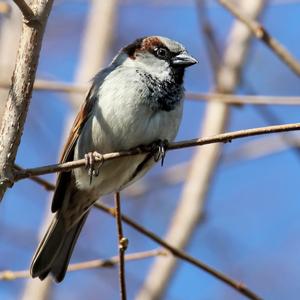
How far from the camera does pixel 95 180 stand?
121 inches

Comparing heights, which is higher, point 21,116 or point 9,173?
point 21,116

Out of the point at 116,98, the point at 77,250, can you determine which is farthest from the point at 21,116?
the point at 77,250

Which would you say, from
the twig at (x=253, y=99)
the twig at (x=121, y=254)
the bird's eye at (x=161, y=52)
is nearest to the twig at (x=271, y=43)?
the twig at (x=253, y=99)

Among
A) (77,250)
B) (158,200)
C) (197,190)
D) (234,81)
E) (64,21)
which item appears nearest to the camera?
(197,190)

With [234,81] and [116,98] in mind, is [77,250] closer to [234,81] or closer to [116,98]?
[234,81]

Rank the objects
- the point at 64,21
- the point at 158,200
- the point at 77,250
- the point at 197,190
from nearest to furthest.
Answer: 1. the point at 197,190
2. the point at 77,250
3. the point at 158,200
4. the point at 64,21

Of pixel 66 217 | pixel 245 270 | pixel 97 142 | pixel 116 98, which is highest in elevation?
pixel 116 98

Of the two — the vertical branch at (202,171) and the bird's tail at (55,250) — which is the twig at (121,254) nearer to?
the bird's tail at (55,250)

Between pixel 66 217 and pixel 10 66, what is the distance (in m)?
0.89

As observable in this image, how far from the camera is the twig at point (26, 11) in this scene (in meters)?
1.78

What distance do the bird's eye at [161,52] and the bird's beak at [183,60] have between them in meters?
0.06

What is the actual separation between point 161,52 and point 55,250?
3.41ft

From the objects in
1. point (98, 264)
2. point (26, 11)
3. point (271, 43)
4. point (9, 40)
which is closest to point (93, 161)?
point (98, 264)

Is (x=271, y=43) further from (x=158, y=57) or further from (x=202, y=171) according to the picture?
(x=202, y=171)
